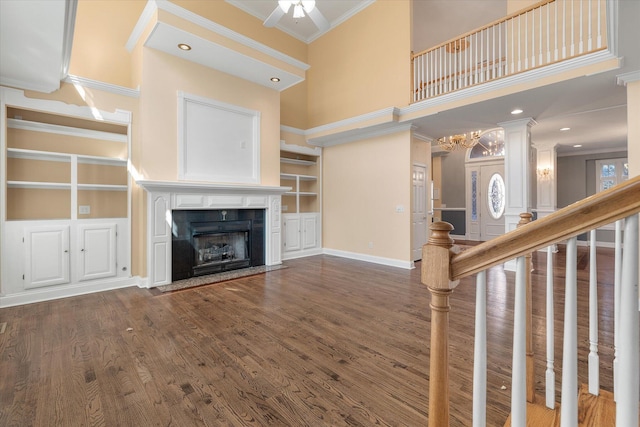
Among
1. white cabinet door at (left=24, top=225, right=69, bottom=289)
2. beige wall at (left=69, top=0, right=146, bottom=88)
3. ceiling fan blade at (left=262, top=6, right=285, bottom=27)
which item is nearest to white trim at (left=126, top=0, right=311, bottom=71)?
beige wall at (left=69, top=0, right=146, bottom=88)

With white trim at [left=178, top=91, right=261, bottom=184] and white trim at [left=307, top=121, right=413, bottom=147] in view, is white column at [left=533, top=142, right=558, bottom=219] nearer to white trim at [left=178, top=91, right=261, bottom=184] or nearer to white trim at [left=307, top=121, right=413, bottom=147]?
white trim at [left=307, top=121, right=413, bottom=147]

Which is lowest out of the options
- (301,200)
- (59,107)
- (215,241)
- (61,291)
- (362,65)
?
(61,291)

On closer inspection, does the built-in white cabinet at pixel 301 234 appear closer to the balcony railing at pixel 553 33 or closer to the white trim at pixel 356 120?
the white trim at pixel 356 120

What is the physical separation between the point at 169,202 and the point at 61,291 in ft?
5.83

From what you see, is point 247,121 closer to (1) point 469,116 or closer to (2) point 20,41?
(2) point 20,41

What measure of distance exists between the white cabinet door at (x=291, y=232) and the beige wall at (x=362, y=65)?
2.40 meters

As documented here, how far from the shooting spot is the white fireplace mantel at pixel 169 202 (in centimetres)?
433

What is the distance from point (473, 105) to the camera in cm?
452

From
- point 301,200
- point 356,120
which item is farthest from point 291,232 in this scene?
point 356,120

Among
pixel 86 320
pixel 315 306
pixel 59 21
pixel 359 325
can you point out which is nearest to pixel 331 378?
pixel 359 325

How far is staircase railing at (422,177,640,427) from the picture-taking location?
0.68m

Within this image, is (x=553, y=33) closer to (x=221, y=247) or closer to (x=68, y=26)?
(x=68, y=26)

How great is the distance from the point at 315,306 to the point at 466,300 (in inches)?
74.7

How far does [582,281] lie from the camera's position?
178 inches
